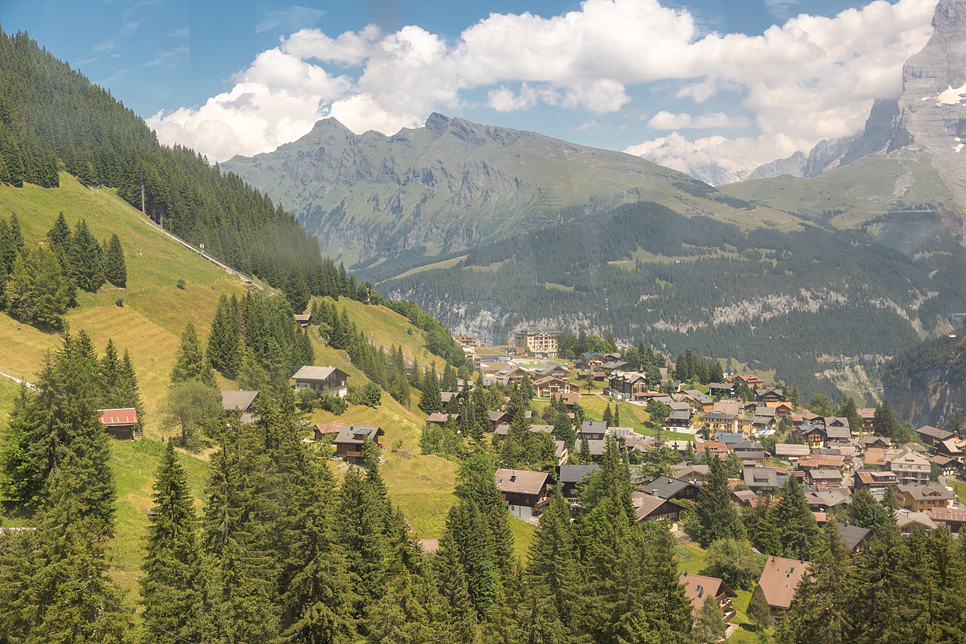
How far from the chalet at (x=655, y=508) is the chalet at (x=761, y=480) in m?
19.7

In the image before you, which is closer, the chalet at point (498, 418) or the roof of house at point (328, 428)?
the roof of house at point (328, 428)

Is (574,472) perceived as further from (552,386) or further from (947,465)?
(947,465)

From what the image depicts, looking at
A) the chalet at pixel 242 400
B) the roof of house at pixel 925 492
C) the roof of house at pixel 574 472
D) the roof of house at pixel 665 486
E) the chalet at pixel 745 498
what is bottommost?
the roof of house at pixel 925 492

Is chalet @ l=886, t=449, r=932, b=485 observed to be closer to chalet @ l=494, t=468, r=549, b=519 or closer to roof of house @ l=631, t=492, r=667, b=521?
roof of house @ l=631, t=492, r=667, b=521

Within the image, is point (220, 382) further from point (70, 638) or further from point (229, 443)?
point (70, 638)

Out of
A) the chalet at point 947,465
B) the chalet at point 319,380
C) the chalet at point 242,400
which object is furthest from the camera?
the chalet at point 947,465

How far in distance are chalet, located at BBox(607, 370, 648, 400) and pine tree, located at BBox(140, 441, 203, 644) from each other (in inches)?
5066

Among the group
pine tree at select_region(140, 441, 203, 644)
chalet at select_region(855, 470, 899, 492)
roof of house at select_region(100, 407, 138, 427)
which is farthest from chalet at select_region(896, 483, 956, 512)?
roof of house at select_region(100, 407, 138, 427)

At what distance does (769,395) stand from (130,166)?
502 feet

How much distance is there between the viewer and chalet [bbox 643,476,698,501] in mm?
80812

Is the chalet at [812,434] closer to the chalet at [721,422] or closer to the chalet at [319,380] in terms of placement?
the chalet at [721,422]

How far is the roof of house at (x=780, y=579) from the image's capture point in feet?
183

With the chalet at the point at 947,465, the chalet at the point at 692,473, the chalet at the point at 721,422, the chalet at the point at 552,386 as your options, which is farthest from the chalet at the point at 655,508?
the chalet at the point at 947,465

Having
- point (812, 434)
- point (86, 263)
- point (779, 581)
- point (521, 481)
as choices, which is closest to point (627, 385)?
point (812, 434)
